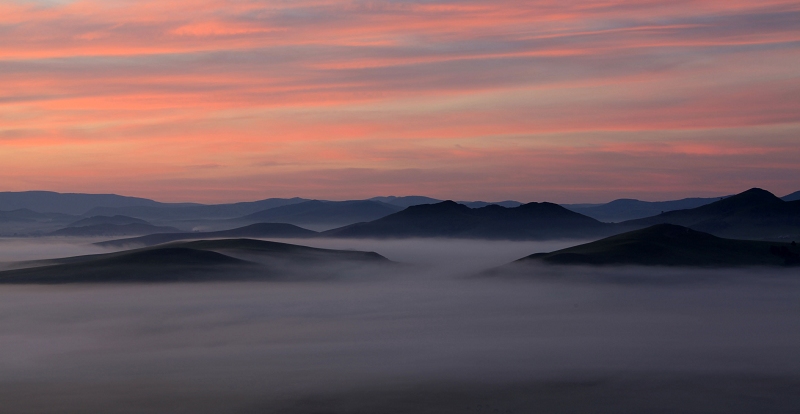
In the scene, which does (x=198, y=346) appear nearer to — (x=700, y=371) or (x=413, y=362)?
(x=413, y=362)

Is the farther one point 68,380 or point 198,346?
point 198,346

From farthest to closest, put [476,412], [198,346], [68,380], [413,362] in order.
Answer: [198,346] → [413,362] → [68,380] → [476,412]

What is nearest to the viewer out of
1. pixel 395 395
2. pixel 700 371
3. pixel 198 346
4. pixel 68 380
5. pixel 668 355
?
pixel 395 395

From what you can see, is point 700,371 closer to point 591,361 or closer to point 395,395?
point 591,361

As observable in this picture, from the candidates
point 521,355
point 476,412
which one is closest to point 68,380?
point 476,412

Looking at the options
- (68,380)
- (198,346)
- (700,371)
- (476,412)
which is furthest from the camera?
(198,346)

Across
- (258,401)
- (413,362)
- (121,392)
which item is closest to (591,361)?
(413,362)

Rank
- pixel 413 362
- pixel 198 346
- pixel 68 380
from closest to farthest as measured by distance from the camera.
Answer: pixel 68 380 < pixel 413 362 < pixel 198 346

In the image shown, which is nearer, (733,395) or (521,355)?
(733,395)
